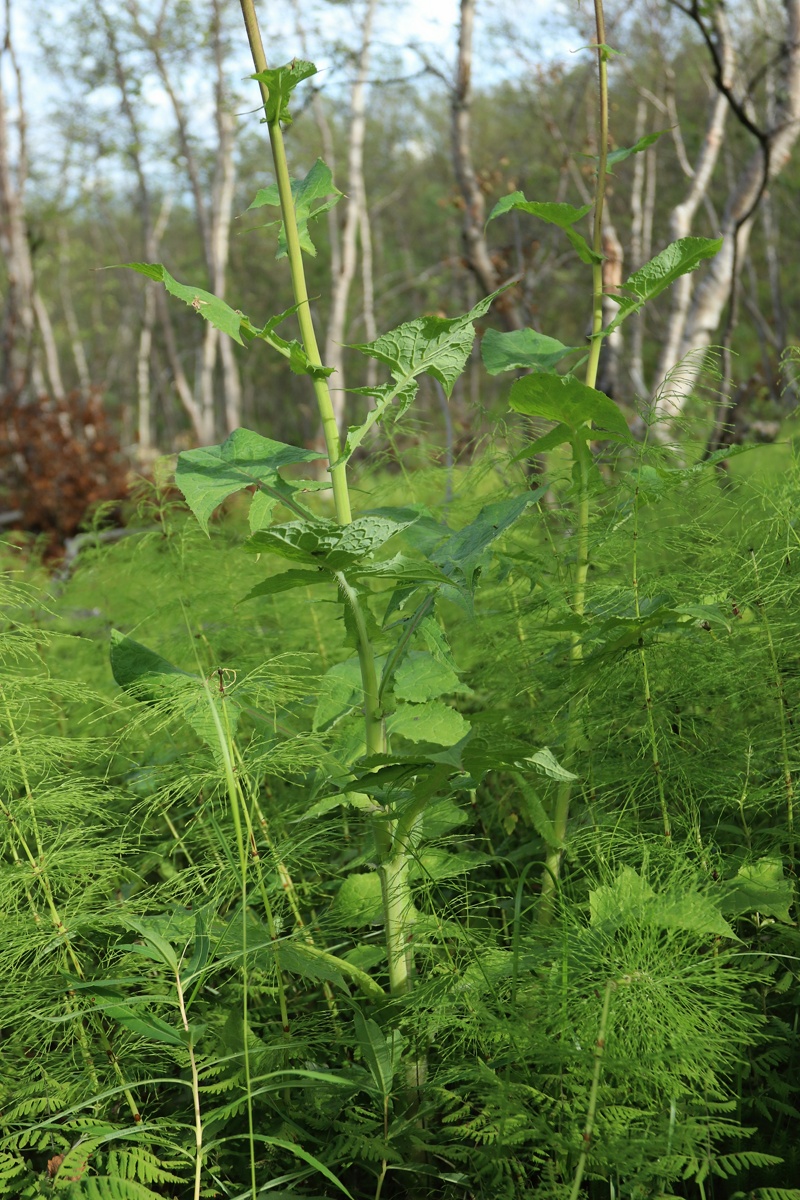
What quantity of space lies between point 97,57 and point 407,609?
48.2ft

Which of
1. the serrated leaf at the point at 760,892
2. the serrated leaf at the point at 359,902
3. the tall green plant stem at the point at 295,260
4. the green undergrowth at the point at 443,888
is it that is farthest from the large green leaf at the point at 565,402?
the serrated leaf at the point at 359,902

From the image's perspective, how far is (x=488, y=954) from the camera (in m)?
1.26

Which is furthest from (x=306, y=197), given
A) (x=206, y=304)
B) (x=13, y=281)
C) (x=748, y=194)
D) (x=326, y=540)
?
(x=13, y=281)

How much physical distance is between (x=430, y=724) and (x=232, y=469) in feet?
1.35

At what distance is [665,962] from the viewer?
3.59 feet

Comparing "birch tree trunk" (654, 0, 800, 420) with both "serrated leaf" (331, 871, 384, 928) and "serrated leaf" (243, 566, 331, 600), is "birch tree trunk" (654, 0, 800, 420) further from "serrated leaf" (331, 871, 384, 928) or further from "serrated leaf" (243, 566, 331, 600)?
→ "serrated leaf" (243, 566, 331, 600)

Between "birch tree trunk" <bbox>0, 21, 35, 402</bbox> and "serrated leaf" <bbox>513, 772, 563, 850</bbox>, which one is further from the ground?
"birch tree trunk" <bbox>0, 21, 35, 402</bbox>

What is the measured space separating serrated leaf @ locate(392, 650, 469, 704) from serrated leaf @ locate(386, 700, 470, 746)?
0.05 ft

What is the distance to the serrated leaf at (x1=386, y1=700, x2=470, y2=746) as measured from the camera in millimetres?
1171

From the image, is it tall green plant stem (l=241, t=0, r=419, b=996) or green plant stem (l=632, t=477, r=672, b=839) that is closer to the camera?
tall green plant stem (l=241, t=0, r=419, b=996)

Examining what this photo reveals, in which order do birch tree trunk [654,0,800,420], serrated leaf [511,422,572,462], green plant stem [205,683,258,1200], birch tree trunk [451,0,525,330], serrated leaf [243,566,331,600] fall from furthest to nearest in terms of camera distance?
birch tree trunk [451,0,525,330] → birch tree trunk [654,0,800,420] → serrated leaf [511,422,572,462] → serrated leaf [243,566,331,600] → green plant stem [205,683,258,1200]

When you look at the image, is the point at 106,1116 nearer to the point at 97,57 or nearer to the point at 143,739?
the point at 143,739

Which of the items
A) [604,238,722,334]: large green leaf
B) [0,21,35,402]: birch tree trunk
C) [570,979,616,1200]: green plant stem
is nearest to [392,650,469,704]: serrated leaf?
[570,979,616,1200]: green plant stem

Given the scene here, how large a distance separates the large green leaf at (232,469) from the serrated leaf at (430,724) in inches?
12.9
